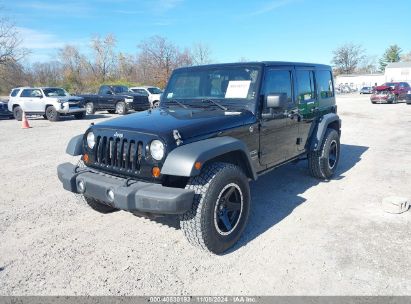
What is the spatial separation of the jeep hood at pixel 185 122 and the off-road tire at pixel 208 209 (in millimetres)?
416

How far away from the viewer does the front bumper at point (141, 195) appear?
2.82 meters

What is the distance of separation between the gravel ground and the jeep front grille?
0.92 meters

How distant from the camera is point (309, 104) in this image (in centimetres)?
528

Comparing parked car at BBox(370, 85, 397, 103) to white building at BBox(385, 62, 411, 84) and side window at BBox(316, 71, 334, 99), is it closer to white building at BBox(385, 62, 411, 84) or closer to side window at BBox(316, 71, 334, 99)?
side window at BBox(316, 71, 334, 99)

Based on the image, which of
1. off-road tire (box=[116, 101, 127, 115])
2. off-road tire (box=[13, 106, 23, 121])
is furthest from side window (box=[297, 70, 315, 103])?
off-road tire (box=[13, 106, 23, 121])

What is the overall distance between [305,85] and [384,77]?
84.5 meters

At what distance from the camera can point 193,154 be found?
293 cm

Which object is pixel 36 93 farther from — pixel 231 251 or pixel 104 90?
pixel 231 251

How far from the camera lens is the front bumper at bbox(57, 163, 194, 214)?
9.25ft

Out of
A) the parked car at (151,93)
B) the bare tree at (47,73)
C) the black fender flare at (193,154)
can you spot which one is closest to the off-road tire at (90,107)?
the parked car at (151,93)

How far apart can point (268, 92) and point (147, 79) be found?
45.7m

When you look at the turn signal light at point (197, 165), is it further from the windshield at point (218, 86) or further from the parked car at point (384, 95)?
the parked car at point (384, 95)

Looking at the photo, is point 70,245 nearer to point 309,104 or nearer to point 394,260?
point 394,260

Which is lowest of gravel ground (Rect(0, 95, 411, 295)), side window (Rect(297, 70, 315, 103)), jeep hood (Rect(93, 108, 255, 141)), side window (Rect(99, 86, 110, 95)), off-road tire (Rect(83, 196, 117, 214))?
gravel ground (Rect(0, 95, 411, 295))
